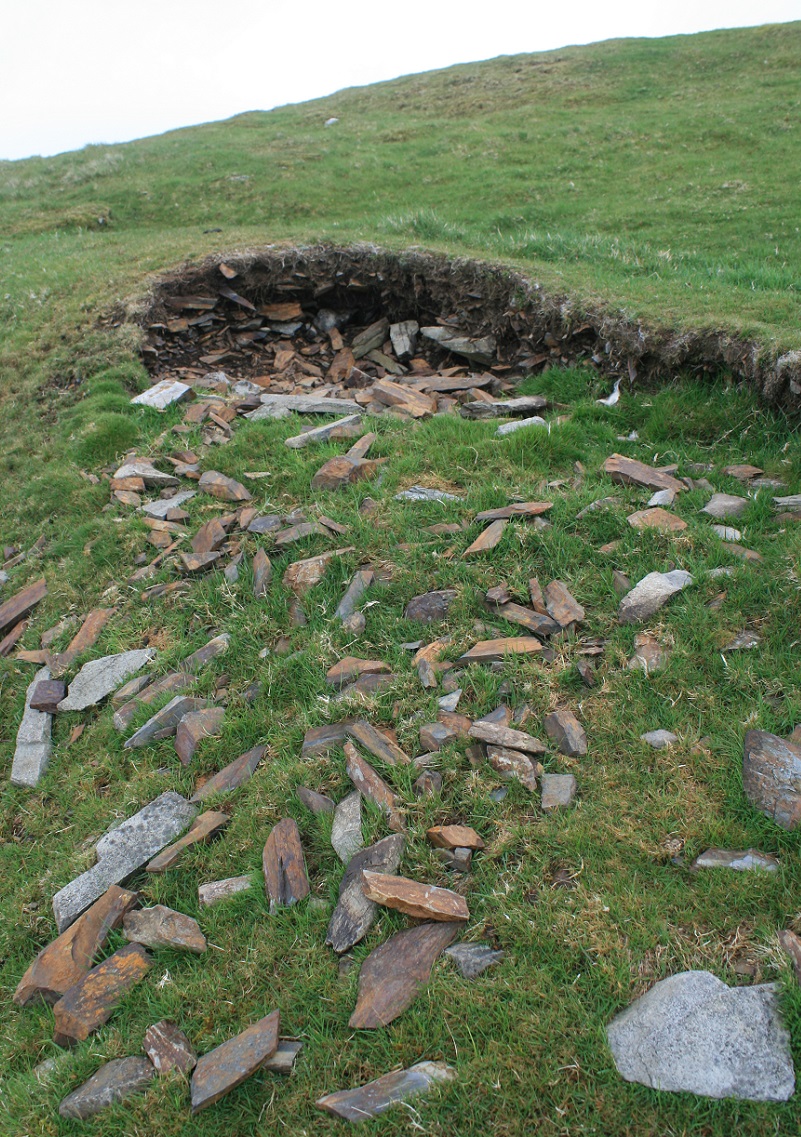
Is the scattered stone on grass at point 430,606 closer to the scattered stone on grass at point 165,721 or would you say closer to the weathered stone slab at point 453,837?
the scattered stone on grass at point 165,721

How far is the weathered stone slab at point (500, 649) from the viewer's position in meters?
4.65

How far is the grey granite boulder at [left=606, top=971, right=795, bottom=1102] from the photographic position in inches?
103

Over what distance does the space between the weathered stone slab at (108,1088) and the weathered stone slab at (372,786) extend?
1.50 m

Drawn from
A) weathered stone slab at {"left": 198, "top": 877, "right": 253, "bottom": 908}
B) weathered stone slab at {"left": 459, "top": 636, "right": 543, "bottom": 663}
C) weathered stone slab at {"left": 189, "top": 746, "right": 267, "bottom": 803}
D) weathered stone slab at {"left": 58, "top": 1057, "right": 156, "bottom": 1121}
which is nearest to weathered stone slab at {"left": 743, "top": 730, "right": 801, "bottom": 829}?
weathered stone slab at {"left": 459, "top": 636, "right": 543, "bottom": 663}

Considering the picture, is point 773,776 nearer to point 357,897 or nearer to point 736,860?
point 736,860

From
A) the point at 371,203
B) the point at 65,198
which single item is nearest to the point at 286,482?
the point at 371,203

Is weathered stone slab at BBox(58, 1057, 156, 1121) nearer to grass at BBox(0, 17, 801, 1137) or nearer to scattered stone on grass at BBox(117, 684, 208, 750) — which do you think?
grass at BBox(0, 17, 801, 1137)

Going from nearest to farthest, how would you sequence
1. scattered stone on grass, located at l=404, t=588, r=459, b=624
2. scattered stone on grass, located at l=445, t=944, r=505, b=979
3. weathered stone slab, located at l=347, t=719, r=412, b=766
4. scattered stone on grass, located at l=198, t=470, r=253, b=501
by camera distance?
scattered stone on grass, located at l=445, t=944, r=505, b=979, weathered stone slab, located at l=347, t=719, r=412, b=766, scattered stone on grass, located at l=404, t=588, r=459, b=624, scattered stone on grass, located at l=198, t=470, r=253, b=501

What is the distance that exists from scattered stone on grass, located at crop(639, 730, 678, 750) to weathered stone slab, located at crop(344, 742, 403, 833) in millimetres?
1425

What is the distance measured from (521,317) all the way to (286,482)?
4.55 meters

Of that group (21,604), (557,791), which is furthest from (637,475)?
(21,604)

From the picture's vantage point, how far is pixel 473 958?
3.18m

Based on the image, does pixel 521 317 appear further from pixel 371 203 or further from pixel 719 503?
pixel 371 203

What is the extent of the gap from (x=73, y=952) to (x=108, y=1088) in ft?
2.81
